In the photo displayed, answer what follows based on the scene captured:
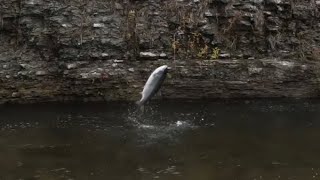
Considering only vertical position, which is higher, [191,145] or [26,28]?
[26,28]

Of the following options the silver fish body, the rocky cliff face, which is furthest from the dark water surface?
the silver fish body

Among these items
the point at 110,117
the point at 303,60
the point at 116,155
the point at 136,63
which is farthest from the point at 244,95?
the point at 116,155

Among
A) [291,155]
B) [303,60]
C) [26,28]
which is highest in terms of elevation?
[26,28]

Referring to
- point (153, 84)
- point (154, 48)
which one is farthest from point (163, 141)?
point (154, 48)

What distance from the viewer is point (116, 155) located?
938 centimetres

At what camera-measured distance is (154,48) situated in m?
13.9

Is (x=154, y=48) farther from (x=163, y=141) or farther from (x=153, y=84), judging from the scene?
(x=163, y=141)

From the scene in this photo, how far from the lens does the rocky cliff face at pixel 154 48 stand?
525 inches

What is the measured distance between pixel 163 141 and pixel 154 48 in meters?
4.37

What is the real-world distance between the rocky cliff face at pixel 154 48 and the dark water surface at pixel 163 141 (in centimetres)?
68

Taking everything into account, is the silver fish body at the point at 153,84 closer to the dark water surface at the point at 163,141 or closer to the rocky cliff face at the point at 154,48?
the dark water surface at the point at 163,141

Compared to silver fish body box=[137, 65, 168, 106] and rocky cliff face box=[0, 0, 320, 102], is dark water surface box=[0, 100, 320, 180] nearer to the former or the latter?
rocky cliff face box=[0, 0, 320, 102]

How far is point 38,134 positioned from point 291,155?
5.24 m

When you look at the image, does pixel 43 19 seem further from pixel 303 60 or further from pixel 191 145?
pixel 303 60
